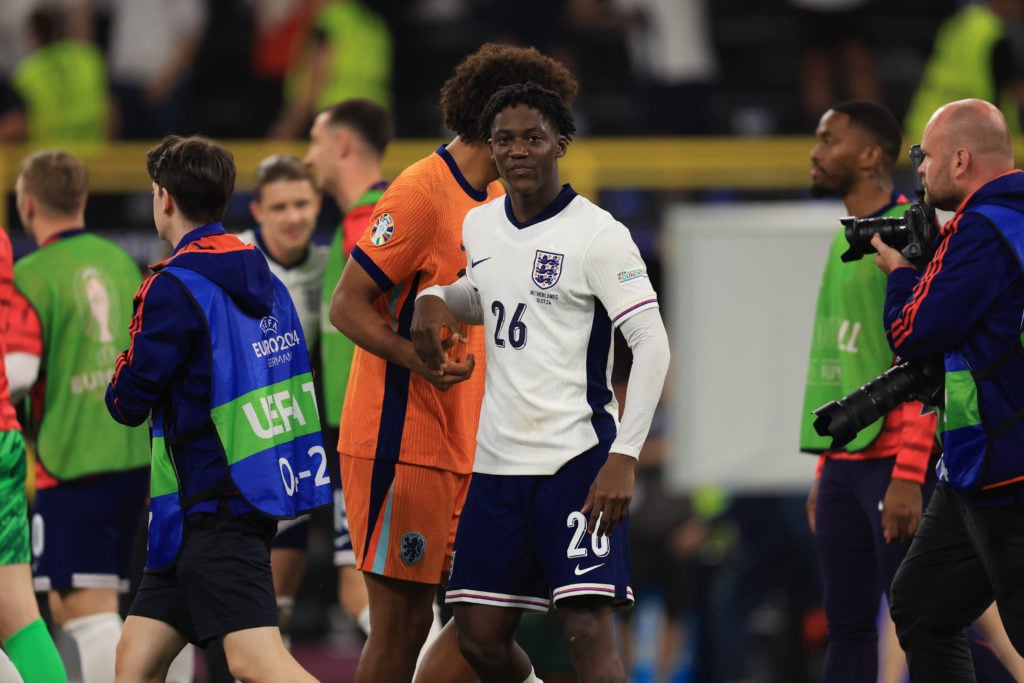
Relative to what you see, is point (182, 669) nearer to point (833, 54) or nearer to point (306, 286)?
point (306, 286)

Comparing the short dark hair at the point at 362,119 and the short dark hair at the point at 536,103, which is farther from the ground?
the short dark hair at the point at 362,119

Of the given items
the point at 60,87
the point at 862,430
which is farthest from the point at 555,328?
the point at 60,87

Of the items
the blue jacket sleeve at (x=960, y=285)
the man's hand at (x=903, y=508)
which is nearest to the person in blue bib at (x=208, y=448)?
the blue jacket sleeve at (x=960, y=285)

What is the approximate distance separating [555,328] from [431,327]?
0.34 m

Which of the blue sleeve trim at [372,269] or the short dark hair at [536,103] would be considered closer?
the short dark hair at [536,103]

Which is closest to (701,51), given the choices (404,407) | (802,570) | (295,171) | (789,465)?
(789,465)

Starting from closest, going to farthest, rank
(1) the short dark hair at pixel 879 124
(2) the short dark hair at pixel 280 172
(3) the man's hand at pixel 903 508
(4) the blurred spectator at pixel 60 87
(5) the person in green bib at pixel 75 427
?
1. (3) the man's hand at pixel 903 508
2. (1) the short dark hair at pixel 879 124
3. (5) the person in green bib at pixel 75 427
4. (2) the short dark hair at pixel 280 172
5. (4) the blurred spectator at pixel 60 87

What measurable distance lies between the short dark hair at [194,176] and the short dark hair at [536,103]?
33.2 inches

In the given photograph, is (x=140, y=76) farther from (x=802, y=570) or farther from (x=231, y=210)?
(x=802, y=570)

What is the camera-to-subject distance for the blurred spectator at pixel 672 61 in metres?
11.6

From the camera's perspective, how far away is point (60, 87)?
11.3m

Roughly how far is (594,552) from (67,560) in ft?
8.61

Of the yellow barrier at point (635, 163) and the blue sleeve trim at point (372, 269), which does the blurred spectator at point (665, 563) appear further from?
the blue sleeve trim at point (372, 269)

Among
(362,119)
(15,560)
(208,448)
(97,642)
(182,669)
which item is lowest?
(182,669)
